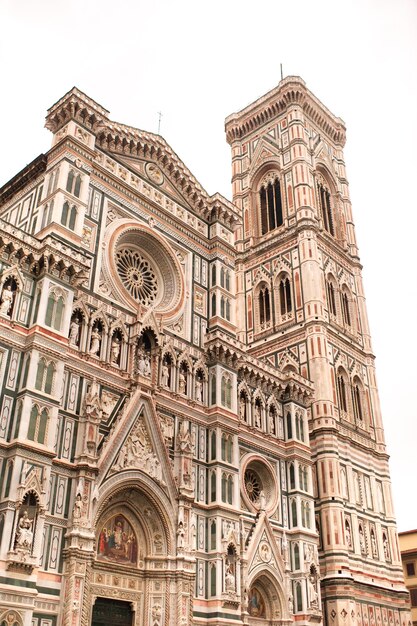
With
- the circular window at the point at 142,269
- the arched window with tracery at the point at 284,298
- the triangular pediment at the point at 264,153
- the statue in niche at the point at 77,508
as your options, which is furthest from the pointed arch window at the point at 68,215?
the triangular pediment at the point at 264,153

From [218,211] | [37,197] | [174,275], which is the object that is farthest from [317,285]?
[37,197]

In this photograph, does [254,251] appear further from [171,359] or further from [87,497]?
[87,497]

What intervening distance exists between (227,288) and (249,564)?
11.2 meters

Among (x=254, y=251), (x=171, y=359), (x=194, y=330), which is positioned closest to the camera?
(x=171, y=359)

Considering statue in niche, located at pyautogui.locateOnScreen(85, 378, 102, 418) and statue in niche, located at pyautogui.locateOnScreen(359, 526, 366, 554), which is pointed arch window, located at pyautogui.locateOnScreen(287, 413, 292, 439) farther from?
statue in niche, located at pyautogui.locateOnScreen(85, 378, 102, 418)

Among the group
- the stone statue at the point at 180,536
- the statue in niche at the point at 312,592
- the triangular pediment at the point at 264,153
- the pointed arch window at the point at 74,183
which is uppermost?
the triangular pediment at the point at 264,153

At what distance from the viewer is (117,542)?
20625mm

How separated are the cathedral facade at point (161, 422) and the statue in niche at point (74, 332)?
8 centimetres

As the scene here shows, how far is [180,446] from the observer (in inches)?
902

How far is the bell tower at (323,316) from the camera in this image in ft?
98.5

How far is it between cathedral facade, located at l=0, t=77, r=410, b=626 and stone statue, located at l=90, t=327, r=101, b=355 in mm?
60

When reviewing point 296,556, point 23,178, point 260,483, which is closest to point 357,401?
point 260,483

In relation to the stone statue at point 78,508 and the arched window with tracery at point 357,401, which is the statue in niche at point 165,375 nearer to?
the stone statue at point 78,508

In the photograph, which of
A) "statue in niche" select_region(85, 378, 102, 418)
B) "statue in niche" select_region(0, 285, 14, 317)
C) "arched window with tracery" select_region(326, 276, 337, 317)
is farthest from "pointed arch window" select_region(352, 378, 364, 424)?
"statue in niche" select_region(0, 285, 14, 317)
